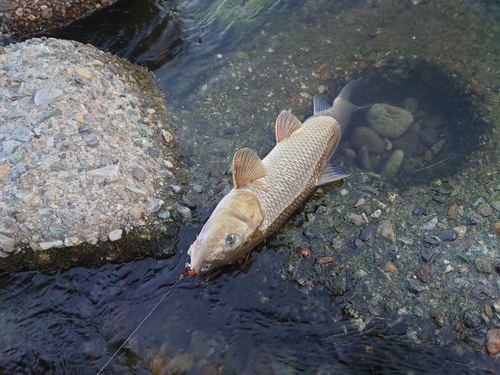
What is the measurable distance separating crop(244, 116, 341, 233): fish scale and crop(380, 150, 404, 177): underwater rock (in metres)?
1.21

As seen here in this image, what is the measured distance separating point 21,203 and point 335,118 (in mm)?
3960

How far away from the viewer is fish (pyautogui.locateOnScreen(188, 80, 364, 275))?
11.3 feet

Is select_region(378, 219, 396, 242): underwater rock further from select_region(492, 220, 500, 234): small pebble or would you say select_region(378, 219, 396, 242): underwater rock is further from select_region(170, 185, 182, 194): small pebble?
select_region(170, 185, 182, 194): small pebble

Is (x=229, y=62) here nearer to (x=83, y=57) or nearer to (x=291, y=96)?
(x=291, y=96)

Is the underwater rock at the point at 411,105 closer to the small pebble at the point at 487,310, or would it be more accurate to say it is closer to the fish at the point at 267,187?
the fish at the point at 267,187

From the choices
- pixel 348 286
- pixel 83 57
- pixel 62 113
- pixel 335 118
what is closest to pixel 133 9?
pixel 83 57

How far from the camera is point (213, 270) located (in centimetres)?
377

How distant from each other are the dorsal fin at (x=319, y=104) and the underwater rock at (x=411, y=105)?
5.84 feet

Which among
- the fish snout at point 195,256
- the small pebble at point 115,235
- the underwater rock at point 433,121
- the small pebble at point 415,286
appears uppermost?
the small pebble at point 115,235

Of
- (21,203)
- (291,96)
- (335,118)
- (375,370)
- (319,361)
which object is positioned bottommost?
(375,370)

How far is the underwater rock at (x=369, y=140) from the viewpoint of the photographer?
5938mm

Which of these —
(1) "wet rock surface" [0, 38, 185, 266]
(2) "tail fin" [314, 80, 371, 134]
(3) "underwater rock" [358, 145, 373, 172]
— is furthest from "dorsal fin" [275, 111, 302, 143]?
(3) "underwater rock" [358, 145, 373, 172]

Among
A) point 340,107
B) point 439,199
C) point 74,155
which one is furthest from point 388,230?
point 74,155

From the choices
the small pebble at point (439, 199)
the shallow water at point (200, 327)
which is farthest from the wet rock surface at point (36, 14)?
the small pebble at point (439, 199)
